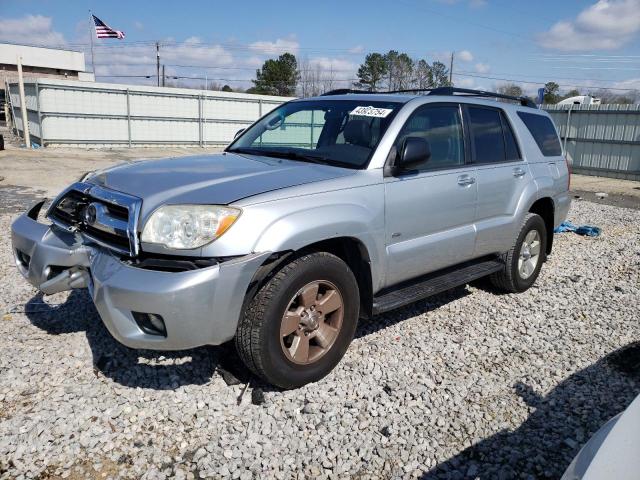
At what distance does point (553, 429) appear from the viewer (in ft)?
9.88

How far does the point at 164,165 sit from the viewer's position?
146 inches

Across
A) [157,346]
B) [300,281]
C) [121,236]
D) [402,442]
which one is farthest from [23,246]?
[402,442]

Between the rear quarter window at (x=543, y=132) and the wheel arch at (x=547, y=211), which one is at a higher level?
the rear quarter window at (x=543, y=132)

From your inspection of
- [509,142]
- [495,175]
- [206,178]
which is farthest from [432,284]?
[206,178]

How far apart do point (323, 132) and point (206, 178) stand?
4.41 ft

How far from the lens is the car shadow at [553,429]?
267cm

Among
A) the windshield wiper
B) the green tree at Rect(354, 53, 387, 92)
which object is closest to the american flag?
the green tree at Rect(354, 53, 387, 92)

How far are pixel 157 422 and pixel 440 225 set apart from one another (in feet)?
7.91

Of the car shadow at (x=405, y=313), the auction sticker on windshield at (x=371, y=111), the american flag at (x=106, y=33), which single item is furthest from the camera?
the american flag at (x=106, y=33)

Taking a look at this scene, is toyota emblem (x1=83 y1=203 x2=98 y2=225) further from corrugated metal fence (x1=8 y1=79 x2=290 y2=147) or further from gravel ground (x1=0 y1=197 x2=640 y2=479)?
corrugated metal fence (x1=8 y1=79 x2=290 y2=147)

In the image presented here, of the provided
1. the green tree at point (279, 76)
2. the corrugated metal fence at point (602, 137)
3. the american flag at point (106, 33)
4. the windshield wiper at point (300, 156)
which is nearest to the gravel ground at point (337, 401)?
the windshield wiper at point (300, 156)

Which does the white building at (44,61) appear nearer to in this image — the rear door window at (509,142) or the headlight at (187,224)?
the rear door window at (509,142)

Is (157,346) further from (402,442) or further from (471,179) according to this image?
(471,179)

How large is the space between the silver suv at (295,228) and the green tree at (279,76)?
38424mm
